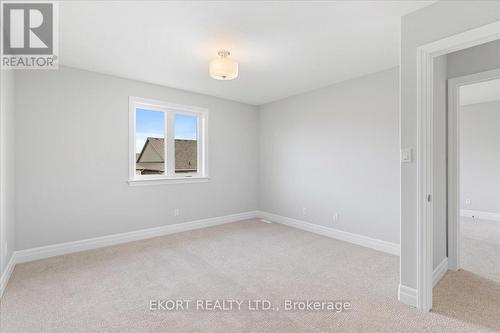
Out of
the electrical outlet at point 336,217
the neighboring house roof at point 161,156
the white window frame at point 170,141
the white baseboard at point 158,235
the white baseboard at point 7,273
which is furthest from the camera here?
the neighboring house roof at point 161,156

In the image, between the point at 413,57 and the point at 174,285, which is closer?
the point at 413,57

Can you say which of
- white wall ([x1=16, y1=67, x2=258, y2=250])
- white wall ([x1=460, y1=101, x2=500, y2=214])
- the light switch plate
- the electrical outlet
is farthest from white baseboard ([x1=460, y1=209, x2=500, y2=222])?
white wall ([x1=16, y1=67, x2=258, y2=250])

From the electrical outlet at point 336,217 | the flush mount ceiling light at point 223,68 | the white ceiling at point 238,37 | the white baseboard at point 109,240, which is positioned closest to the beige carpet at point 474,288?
the electrical outlet at point 336,217

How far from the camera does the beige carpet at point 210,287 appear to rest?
1.81 meters

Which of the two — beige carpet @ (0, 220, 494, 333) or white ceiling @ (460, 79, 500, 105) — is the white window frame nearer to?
beige carpet @ (0, 220, 494, 333)

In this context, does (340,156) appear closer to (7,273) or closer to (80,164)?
(80,164)

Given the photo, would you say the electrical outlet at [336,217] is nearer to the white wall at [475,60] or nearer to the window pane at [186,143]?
the white wall at [475,60]

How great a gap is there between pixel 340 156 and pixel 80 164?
379 centimetres

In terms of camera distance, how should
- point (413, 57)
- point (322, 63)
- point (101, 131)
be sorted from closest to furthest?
1. point (413, 57)
2. point (322, 63)
3. point (101, 131)

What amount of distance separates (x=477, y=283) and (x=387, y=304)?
1.16 m

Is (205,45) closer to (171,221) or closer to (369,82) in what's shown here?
(369,82)

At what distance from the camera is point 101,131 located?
3477 millimetres

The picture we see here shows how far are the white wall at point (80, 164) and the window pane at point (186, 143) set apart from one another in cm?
33

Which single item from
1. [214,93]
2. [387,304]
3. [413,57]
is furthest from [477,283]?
[214,93]
